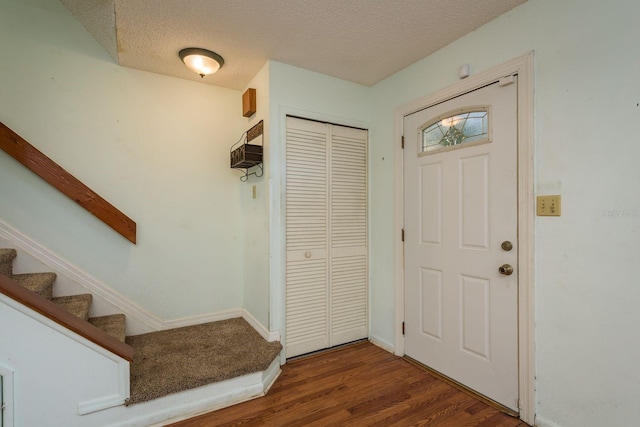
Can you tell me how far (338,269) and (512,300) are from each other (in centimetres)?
138

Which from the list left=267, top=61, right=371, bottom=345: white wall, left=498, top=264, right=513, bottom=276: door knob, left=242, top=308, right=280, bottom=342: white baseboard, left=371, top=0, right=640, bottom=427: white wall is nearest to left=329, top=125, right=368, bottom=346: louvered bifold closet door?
left=267, top=61, right=371, bottom=345: white wall

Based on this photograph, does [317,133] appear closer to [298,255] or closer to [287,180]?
[287,180]

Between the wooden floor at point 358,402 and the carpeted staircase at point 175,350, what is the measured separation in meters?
0.22

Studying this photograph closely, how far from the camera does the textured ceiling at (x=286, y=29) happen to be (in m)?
1.80

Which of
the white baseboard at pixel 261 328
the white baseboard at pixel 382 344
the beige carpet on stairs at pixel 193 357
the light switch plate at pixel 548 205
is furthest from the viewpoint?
the white baseboard at pixel 382 344

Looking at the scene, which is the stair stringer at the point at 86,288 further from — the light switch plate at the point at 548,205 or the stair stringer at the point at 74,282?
the light switch plate at the point at 548,205

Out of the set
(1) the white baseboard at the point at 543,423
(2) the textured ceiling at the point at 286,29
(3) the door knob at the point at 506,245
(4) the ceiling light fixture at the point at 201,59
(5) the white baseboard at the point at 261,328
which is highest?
(2) the textured ceiling at the point at 286,29

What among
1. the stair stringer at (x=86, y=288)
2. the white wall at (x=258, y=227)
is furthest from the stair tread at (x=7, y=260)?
the white wall at (x=258, y=227)

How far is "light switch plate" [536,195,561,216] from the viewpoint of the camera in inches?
63.2

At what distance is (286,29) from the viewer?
6.65ft

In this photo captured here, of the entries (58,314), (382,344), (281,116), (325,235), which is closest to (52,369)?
(58,314)

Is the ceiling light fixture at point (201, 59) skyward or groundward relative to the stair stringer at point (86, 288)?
skyward

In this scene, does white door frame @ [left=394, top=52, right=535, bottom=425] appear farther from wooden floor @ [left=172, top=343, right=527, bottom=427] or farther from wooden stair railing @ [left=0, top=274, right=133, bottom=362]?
wooden stair railing @ [left=0, top=274, right=133, bottom=362]

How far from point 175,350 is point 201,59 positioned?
2.28 m
